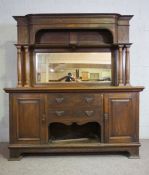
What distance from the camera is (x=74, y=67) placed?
3205 mm

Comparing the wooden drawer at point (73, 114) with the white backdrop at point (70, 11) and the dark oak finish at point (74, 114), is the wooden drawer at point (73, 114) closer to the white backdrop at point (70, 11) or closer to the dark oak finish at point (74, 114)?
the dark oak finish at point (74, 114)

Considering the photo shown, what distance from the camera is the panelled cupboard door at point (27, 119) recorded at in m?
2.71

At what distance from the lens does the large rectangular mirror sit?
318 centimetres

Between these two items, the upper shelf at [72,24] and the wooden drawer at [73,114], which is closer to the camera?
the wooden drawer at [73,114]

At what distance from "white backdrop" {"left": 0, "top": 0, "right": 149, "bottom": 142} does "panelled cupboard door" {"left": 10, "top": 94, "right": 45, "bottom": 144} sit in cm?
85

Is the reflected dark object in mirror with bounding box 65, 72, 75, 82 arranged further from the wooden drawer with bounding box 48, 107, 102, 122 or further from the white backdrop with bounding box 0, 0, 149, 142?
the white backdrop with bounding box 0, 0, 149, 142

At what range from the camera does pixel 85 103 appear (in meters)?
2.74

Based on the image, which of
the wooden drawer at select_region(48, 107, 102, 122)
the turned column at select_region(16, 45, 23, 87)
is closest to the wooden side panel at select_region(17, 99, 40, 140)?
the wooden drawer at select_region(48, 107, 102, 122)

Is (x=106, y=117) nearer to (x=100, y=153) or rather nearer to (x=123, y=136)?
(x=123, y=136)

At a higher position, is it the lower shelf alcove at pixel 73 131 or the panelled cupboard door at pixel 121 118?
the panelled cupboard door at pixel 121 118

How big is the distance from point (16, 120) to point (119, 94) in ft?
3.94

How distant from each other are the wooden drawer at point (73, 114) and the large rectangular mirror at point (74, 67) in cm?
56

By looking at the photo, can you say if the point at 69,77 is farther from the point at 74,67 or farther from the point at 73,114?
the point at 73,114

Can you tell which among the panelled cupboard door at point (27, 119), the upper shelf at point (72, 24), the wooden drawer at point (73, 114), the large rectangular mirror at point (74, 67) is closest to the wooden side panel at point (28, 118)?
the panelled cupboard door at point (27, 119)
